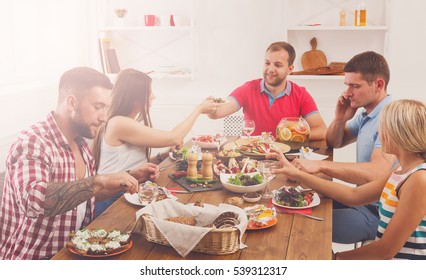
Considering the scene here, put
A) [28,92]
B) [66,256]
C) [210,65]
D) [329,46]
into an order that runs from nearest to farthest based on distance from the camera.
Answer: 1. [66,256]
2. [28,92]
3. [210,65]
4. [329,46]

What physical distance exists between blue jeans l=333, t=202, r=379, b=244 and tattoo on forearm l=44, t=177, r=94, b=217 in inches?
35.2

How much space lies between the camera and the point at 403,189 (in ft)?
5.46

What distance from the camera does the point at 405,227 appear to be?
1666 millimetres

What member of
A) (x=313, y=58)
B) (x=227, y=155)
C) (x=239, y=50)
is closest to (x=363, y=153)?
(x=313, y=58)

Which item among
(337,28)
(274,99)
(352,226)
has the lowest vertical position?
(352,226)

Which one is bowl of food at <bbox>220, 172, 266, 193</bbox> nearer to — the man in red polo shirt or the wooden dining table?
the wooden dining table

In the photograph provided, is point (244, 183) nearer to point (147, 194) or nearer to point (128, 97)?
point (147, 194)

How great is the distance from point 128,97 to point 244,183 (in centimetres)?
49

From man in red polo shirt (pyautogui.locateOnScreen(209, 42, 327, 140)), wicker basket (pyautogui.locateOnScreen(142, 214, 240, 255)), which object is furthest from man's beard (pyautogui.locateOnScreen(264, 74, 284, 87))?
wicker basket (pyautogui.locateOnScreen(142, 214, 240, 255))

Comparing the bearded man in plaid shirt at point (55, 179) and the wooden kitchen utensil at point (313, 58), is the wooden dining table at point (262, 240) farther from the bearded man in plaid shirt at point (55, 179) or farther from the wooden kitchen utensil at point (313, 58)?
the wooden kitchen utensil at point (313, 58)

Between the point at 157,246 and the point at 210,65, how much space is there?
747 millimetres

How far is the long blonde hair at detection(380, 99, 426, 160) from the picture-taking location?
1.64 meters
